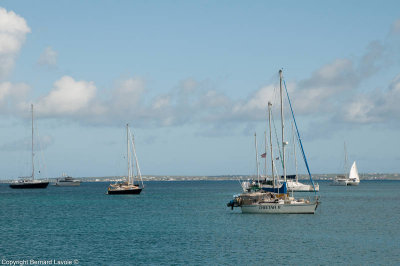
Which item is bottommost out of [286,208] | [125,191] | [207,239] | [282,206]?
[207,239]

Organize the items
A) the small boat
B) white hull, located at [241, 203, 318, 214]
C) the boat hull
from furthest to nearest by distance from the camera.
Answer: the boat hull → the small boat → white hull, located at [241, 203, 318, 214]

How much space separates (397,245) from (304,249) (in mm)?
8285

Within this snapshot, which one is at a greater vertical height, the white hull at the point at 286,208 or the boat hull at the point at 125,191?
the boat hull at the point at 125,191

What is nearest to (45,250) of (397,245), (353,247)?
(353,247)

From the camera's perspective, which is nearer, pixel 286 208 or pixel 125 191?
pixel 286 208

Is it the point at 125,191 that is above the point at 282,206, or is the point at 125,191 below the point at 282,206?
above

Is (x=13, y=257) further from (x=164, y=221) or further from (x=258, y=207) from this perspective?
(x=258, y=207)

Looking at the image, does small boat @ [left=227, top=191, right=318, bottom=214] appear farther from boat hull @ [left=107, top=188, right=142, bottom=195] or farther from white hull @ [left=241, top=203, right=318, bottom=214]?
boat hull @ [left=107, top=188, right=142, bottom=195]

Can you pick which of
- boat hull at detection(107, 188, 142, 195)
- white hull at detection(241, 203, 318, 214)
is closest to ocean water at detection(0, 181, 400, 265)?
white hull at detection(241, 203, 318, 214)

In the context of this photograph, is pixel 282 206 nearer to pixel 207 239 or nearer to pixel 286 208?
pixel 286 208

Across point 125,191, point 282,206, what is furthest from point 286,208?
point 125,191

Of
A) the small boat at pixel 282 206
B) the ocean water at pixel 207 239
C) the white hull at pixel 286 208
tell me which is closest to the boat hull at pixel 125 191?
the ocean water at pixel 207 239

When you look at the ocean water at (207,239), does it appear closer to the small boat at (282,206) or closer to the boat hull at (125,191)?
the small boat at (282,206)

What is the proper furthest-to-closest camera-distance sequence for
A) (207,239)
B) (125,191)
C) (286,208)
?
(125,191) < (286,208) < (207,239)
